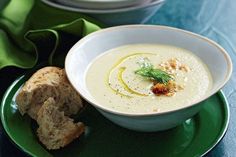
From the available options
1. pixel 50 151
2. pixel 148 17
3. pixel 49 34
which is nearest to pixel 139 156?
pixel 50 151

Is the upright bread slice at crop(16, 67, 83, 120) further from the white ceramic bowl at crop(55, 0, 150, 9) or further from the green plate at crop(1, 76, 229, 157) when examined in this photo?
the white ceramic bowl at crop(55, 0, 150, 9)

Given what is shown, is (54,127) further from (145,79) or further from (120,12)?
(120,12)

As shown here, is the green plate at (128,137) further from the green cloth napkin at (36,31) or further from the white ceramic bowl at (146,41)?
the green cloth napkin at (36,31)

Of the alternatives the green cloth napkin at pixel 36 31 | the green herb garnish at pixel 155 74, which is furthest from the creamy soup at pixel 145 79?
the green cloth napkin at pixel 36 31

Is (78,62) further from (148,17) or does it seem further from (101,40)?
(148,17)

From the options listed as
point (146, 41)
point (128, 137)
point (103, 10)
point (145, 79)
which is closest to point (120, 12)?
point (103, 10)
